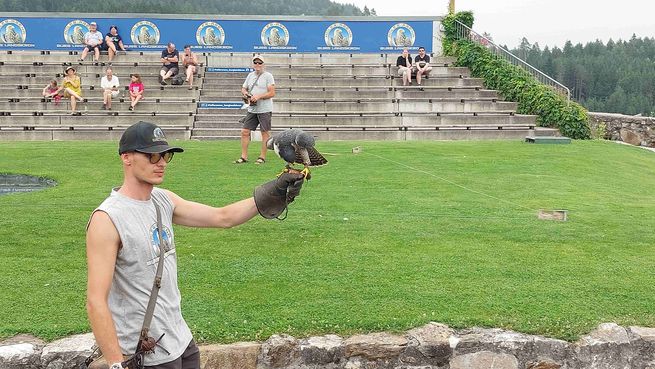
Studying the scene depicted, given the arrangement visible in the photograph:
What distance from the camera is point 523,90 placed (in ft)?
63.5

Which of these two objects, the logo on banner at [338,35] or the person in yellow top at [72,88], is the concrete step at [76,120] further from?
the logo on banner at [338,35]

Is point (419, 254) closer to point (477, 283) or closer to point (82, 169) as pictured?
point (477, 283)

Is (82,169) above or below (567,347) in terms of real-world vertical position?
above

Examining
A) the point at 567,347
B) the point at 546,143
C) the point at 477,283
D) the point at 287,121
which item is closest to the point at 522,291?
the point at 477,283

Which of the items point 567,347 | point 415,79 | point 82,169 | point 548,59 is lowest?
point 567,347

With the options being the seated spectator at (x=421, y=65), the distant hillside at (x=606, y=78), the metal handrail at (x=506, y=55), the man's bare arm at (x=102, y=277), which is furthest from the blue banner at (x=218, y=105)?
the distant hillside at (x=606, y=78)

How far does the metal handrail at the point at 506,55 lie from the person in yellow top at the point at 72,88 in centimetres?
1301

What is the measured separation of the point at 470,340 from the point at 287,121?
14.2 metres

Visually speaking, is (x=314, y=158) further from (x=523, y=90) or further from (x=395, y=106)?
(x=523, y=90)

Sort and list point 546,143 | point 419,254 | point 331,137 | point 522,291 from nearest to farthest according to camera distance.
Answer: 1. point 522,291
2. point 419,254
3. point 546,143
4. point 331,137

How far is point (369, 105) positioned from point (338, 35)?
16.5 ft

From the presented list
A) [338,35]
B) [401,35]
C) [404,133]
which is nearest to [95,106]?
[404,133]

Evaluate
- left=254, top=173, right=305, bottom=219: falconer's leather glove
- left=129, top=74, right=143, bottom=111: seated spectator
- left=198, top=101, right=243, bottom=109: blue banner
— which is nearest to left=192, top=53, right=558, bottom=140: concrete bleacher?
left=198, top=101, right=243, bottom=109: blue banner

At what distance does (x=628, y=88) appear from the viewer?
8725 cm
